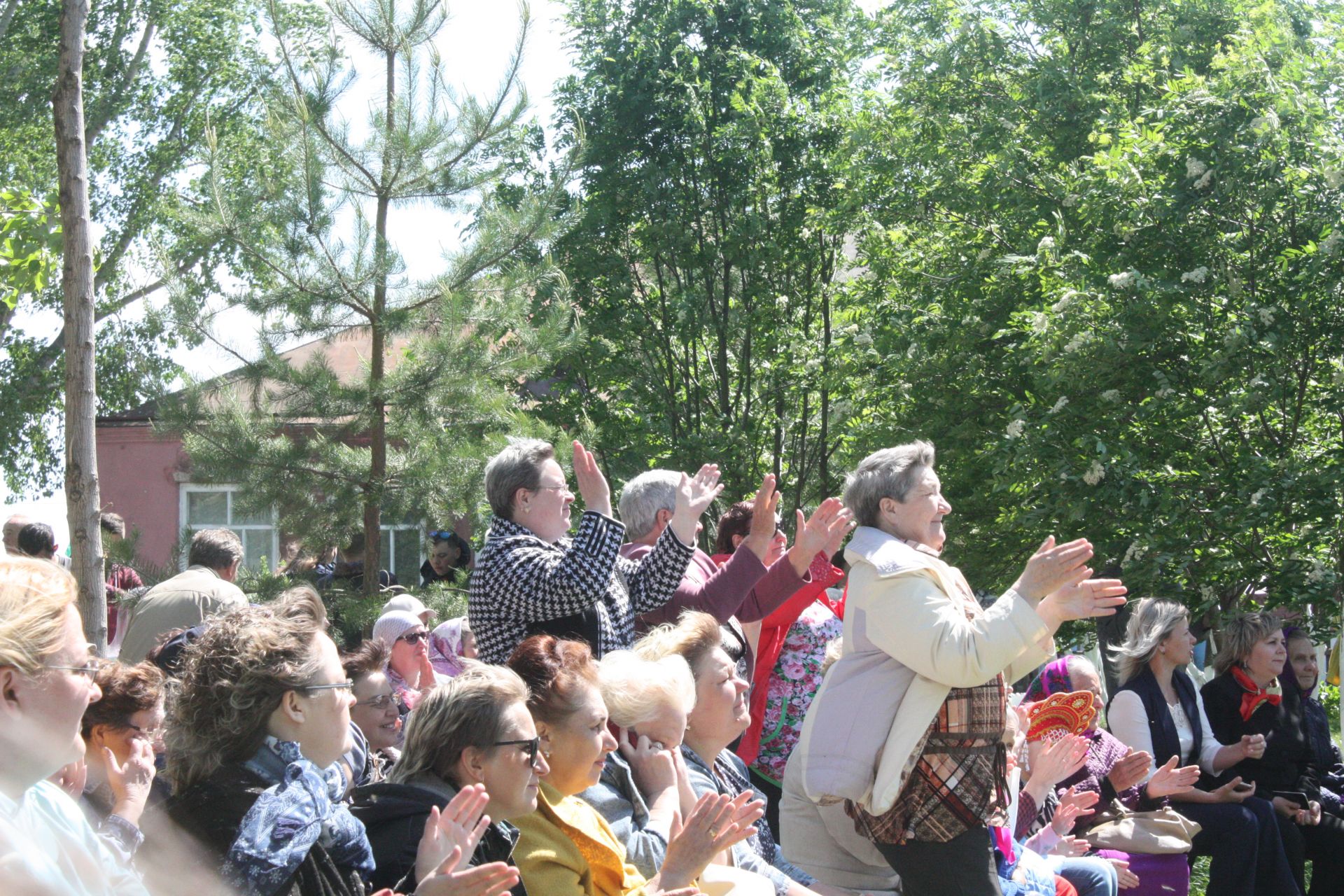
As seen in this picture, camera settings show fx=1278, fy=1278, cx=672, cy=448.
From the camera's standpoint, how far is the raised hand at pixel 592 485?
388 cm

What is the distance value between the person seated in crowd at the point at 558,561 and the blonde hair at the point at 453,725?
0.76 m

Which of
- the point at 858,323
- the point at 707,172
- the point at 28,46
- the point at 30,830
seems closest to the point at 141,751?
the point at 30,830

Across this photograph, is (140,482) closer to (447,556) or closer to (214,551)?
(447,556)

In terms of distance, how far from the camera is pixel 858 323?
1160 centimetres

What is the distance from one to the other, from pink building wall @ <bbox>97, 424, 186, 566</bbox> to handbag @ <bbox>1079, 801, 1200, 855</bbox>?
58.7ft

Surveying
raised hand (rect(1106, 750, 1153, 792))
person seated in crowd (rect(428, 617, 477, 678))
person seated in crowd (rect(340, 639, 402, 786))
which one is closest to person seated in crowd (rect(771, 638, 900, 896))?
person seated in crowd (rect(340, 639, 402, 786))

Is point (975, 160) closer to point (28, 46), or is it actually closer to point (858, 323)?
point (858, 323)

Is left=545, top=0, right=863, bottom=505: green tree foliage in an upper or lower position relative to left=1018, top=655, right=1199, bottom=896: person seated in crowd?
upper

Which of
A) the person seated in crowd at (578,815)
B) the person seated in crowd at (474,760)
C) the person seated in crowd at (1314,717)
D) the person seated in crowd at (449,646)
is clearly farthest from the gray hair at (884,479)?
the person seated in crowd at (1314,717)

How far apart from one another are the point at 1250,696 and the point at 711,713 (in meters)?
4.15

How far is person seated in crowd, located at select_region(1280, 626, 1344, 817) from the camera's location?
21.9 ft

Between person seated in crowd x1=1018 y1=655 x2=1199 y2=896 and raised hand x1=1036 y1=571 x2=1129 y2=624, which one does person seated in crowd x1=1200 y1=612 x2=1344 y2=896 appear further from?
raised hand x1=1036 y1=571 x2=1129 y2=624

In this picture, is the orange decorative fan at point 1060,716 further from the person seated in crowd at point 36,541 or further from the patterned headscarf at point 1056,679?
the person seated in crowd at point 36,541

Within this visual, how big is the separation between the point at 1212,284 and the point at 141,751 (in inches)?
233
